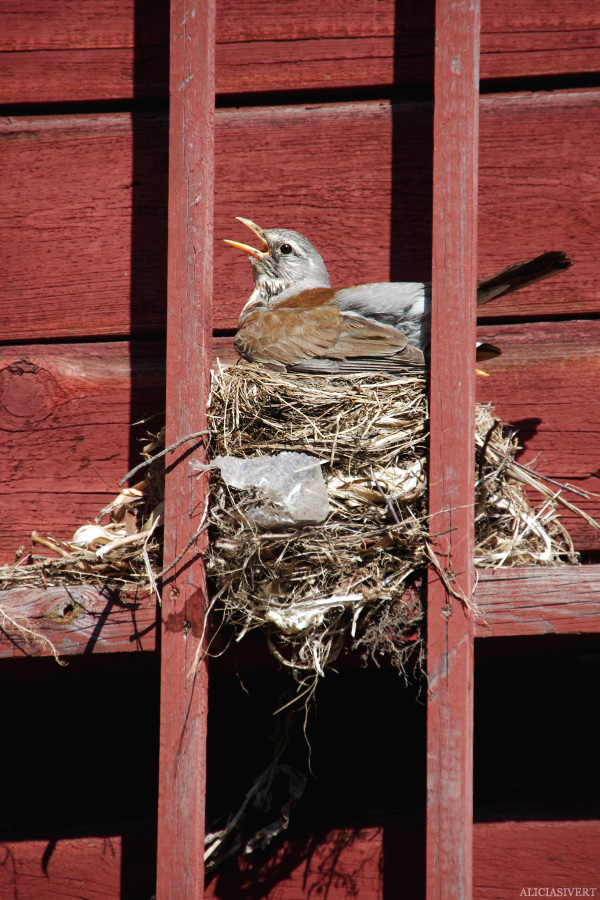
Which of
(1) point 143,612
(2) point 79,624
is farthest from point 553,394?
(2) point 79,624

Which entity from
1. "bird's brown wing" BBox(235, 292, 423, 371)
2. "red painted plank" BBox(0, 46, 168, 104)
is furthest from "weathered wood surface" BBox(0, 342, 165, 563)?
"red painted plank" BBox(0, 46, 168, 104)

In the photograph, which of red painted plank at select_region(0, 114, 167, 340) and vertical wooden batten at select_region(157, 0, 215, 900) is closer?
vertical wooden batten at select_region(157, 0, 215, 900)

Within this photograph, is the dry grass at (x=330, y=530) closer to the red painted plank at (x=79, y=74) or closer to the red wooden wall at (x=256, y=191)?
the red wooden wall at (x=256, y=191)

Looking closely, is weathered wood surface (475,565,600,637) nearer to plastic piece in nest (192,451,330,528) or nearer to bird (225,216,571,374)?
plastic piece in nest (192,451,330,528)

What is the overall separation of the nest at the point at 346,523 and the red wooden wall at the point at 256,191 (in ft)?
1.19

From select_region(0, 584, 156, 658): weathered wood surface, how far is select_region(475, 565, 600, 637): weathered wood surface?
2.26 feet

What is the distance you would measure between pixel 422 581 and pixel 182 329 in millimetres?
726

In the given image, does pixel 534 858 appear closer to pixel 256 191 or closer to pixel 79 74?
pixel 256 191

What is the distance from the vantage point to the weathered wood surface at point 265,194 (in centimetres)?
245

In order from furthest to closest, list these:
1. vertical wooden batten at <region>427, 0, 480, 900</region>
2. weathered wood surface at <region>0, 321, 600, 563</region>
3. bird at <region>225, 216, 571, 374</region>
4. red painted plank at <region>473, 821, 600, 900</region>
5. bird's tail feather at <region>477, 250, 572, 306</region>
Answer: weathered wood surface at <region>0, 321, 600, 563</region> < bird at <region>225, 216, 571, 374</region> < bird's tail feather at <region>477, 250, 572, 306</region> < red painted plank at <region>473, 821, 600, 900</region> < vertical wooden batten at <region>427, 0, 480, 900</region>

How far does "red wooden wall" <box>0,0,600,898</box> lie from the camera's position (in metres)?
2.39

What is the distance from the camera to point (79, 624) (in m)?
1.74

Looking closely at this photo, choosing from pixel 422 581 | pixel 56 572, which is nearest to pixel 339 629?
pixel 422 581

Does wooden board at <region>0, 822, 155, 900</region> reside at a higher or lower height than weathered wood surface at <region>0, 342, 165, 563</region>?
lower
